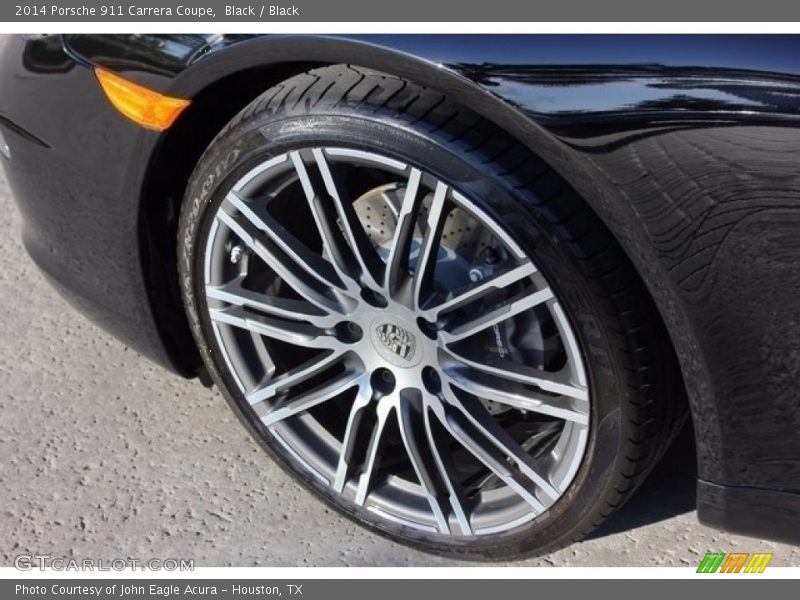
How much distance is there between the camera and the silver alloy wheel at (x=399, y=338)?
2092 mm

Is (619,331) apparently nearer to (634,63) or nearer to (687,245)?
(687,245)

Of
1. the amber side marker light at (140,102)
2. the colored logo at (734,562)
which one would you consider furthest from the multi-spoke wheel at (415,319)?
the colored logo at (734,562)

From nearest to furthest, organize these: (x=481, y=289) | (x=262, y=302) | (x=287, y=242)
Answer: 1. (x=481, y=289)
2. (x=287, y=242)
3. (x=262, y=302)

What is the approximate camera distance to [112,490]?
8.79ft

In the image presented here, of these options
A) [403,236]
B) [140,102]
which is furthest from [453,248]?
[140,102]

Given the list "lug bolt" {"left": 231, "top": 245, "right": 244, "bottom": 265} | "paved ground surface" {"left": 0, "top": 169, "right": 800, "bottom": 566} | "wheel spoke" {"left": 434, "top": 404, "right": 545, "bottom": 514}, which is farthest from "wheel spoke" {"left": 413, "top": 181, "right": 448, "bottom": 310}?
"paved ground surface" {"left": 0, "top": 169, "right": 800, "bottom": 566}

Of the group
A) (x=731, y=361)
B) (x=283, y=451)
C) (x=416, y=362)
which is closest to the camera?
(x=731, y=361)

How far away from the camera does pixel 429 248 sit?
6.78 feet

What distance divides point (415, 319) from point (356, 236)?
0.68 feet

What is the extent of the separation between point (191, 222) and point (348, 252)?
365 millimetres

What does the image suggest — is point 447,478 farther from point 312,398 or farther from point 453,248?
point 453,248

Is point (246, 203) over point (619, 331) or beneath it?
beneath

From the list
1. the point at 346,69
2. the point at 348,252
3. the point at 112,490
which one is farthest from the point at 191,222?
the point at 112,490

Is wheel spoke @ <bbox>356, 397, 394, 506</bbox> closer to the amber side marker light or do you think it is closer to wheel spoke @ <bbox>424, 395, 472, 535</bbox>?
wheel spoke @ <bbox>424, 395, 472, 535</bbox>
